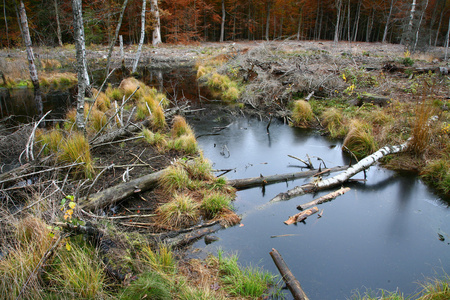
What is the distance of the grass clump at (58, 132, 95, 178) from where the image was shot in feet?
16.5

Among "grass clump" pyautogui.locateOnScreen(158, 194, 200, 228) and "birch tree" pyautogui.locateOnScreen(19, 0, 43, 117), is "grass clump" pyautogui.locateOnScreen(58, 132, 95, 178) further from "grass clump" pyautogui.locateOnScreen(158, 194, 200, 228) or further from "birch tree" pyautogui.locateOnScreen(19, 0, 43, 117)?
"birch tree" pyautogui.locateOnScreen(19, 0, 43, 117)

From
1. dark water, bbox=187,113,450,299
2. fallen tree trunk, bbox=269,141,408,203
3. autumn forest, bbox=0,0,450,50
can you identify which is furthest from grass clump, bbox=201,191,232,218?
autumn forest, bbox=0,0,450,50

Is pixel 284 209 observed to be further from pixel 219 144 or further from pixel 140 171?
pixel 219 144

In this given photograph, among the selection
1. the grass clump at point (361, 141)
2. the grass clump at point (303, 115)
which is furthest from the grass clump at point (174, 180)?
the grass clump at point (303, 115)

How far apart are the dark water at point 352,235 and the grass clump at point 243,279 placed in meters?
0.24

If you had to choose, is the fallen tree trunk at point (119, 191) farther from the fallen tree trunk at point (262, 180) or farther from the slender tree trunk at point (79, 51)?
the slender tree trunk at point (79, 51)

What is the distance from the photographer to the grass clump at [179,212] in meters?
4.34

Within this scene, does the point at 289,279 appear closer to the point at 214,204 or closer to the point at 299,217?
the point at 299,217

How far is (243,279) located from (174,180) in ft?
7.77

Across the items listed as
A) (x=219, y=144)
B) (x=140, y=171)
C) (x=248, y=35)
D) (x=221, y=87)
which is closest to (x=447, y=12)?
(x=248, y=35)

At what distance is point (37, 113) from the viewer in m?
9.59

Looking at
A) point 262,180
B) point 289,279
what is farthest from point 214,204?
point 289,279

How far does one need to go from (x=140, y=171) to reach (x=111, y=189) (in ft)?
3.51

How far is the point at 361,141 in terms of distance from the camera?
A: 7.17m
